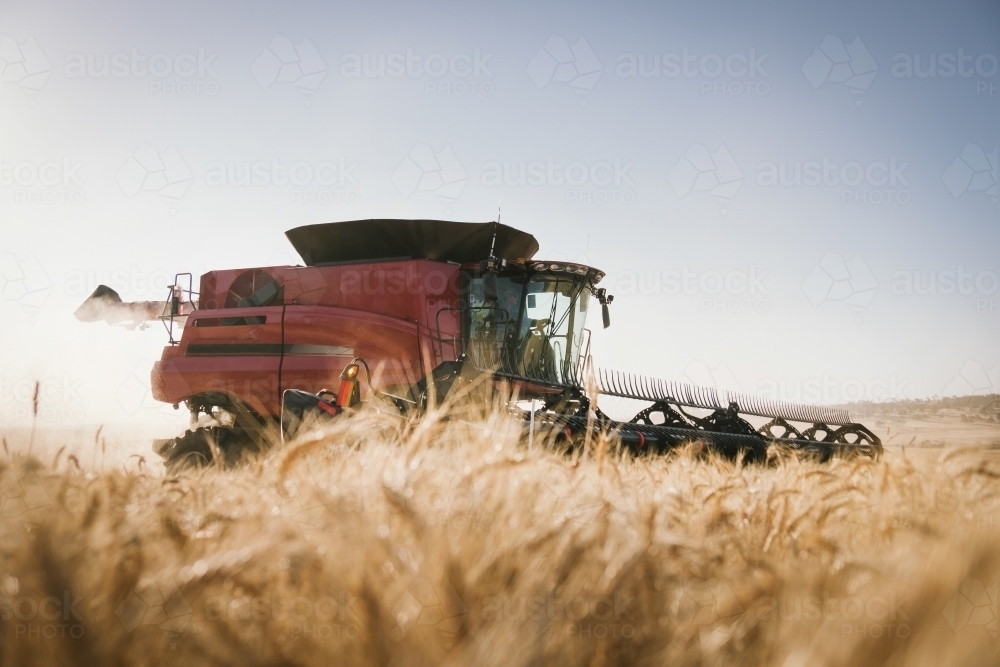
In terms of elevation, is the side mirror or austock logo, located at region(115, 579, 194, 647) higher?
the side mirror

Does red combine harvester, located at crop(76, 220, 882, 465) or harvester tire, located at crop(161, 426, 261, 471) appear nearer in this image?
harvester tire, located at crop(161, 426, 261, 471)

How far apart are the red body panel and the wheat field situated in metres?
5.80

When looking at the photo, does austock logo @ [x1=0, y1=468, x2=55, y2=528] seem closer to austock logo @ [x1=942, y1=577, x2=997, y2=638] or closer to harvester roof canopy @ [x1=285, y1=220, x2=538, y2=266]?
austock logo @ [x1=942, y1=577, x2=997, y2=638]

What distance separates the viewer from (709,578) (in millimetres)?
1097

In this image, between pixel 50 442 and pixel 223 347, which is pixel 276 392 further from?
pixel 50 442

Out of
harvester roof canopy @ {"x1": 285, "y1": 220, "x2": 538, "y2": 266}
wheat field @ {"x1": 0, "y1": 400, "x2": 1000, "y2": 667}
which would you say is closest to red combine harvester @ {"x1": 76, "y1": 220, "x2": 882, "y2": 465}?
harvester roof canopy @ {"x1": 285, "y1": 220, "x2": 538, "y2": 266}

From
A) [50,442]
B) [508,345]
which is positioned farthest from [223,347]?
[50,442]

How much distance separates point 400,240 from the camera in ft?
25.3

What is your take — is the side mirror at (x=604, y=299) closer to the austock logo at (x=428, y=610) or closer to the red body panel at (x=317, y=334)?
the red body panel at (x=317, y=334)

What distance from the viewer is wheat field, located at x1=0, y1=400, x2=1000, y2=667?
2.25 ft

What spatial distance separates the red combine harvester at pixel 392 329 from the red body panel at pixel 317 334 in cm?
2

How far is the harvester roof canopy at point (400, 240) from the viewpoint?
301 inches

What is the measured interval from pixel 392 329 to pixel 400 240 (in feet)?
3.81

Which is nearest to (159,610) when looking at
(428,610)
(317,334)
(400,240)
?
(428,610)
